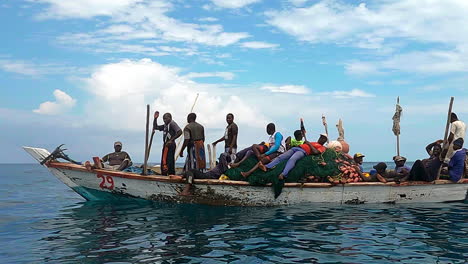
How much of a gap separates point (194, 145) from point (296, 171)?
9.33ft

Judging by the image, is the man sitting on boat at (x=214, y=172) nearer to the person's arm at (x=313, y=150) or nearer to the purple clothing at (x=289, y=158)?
the purple clothing at (x=289, y=158)

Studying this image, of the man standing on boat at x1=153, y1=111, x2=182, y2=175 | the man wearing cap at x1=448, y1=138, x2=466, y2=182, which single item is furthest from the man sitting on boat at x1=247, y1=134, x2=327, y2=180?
the man wearing cap at x1=448, y1=138, x2=466, y2=182

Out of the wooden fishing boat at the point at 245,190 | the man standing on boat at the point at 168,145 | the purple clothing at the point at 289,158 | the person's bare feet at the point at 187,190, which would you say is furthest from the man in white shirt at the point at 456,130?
the man standing on boat at the point at 168,145

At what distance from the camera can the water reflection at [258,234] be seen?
6.43 m

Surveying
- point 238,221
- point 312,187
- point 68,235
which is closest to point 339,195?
point 312,187

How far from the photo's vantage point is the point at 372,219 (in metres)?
9.41

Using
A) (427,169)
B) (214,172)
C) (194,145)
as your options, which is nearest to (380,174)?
(427,169)

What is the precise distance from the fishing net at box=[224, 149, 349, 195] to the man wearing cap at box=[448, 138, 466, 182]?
10.7 feet

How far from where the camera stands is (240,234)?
787 centimetres

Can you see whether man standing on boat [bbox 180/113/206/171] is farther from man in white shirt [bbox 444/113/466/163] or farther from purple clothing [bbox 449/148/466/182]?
man in white shirt [bbox 444/113/466/163]

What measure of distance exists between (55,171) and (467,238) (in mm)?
10602

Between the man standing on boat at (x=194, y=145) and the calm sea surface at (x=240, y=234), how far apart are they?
3.84ft

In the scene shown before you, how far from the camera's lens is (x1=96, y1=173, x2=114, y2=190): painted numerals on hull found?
1129 cm

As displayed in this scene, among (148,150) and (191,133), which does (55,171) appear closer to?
(148,150)
